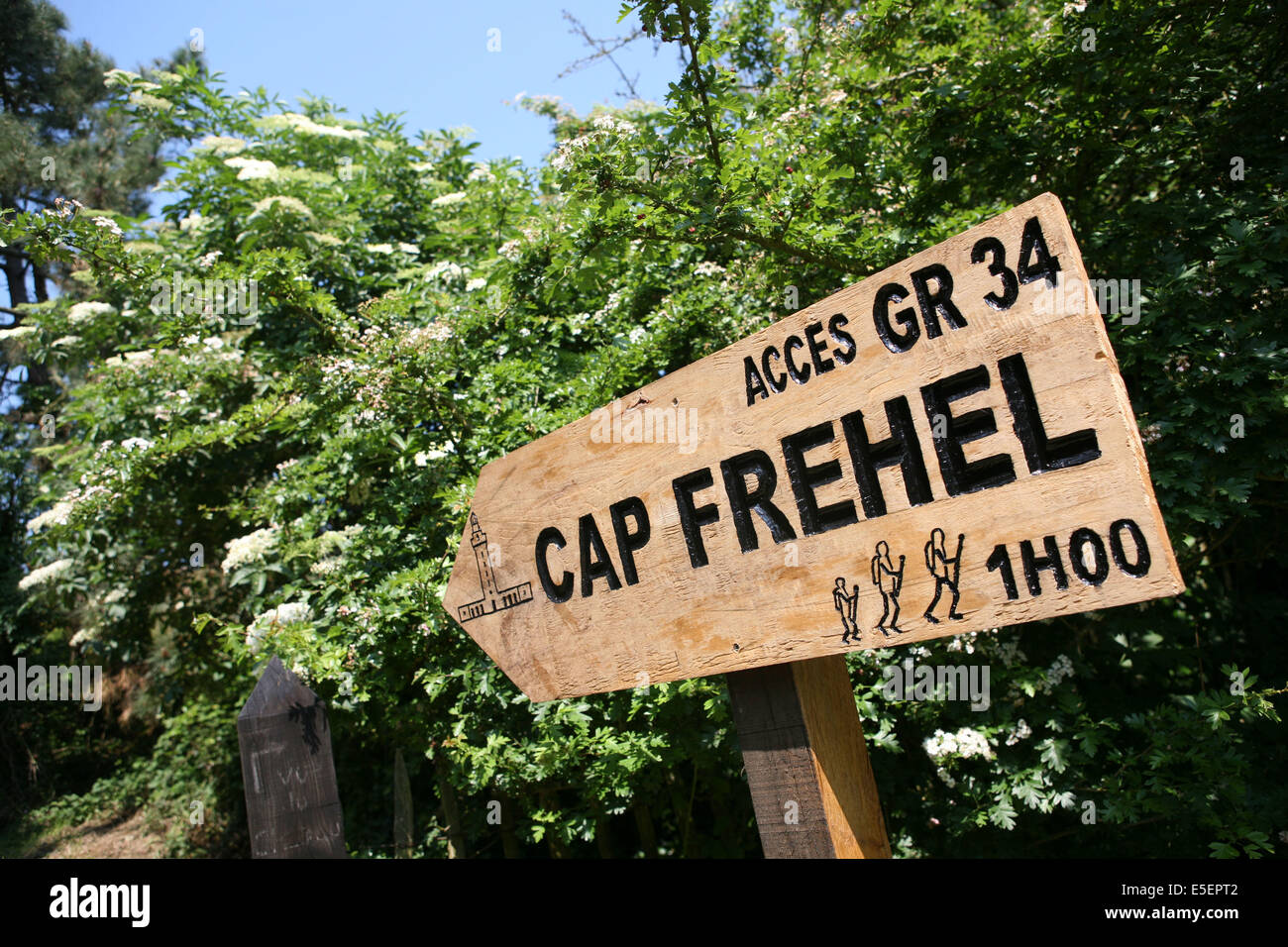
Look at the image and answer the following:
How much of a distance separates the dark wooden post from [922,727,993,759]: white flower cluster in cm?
189

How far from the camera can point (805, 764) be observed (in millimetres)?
1313

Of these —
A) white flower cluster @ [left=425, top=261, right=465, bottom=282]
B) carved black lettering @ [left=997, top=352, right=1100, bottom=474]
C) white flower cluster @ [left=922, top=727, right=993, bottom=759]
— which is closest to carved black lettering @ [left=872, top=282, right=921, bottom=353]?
carved black lettering @ [left=997, top=352, right=1100, bottom=474]

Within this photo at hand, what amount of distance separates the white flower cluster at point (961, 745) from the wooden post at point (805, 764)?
1.59 m

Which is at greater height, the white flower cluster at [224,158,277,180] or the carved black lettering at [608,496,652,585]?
the white flower cluster at [224,158,277,180]

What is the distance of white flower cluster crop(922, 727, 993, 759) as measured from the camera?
2785mm

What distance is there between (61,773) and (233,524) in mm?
6518

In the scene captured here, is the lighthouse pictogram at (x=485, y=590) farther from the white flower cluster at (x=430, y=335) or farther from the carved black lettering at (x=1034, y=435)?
the white flower cluster at (x=430, y=335)

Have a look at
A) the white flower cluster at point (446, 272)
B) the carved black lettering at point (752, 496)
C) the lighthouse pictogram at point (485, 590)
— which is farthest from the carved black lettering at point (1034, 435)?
the white flower cluster at point (446, 272)

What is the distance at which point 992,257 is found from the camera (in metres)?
1.13

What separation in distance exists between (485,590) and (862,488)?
2.79 feet

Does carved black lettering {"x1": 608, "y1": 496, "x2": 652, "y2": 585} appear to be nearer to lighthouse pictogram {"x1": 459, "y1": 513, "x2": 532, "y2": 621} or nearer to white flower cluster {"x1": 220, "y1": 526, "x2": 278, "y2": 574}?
lighthouse pictogram {"x1": 459, "y1": 513, "x2": 532, "y2": 621}

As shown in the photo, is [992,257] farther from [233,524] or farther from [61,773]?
[61,773]
